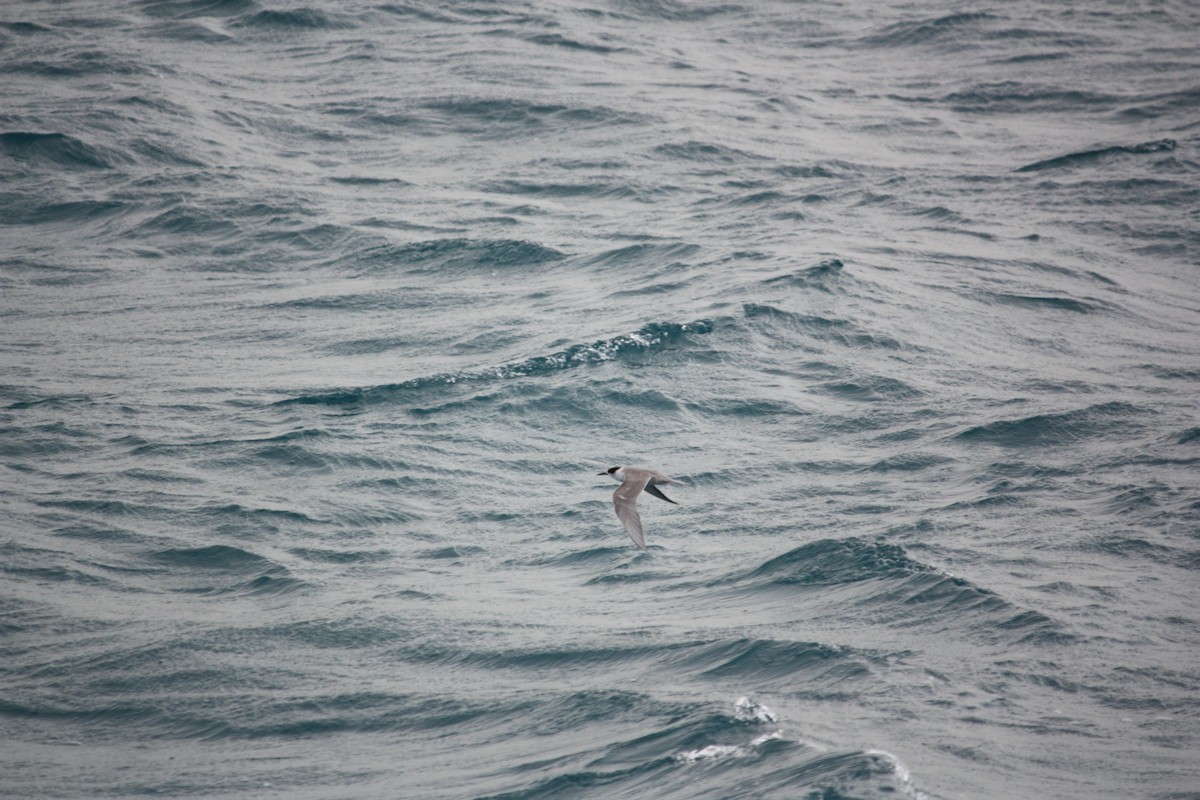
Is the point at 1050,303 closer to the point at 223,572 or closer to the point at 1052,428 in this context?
the point at 1052,428

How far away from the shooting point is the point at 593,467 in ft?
48.8

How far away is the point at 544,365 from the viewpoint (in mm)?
16688

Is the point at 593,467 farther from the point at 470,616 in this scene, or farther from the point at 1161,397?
the point at 1161,397

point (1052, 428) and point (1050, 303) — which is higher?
point (1050, 303)

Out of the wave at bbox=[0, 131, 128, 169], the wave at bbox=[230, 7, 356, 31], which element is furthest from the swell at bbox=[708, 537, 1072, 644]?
the wave at bbox=[230, 7, 356, 31]

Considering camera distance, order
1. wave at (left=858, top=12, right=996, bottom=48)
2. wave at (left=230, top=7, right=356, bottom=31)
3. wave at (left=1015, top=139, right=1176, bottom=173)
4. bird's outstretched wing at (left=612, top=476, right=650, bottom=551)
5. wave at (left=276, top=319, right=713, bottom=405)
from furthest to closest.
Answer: wave at (left=858, top=12, right=996, bottom=48) → wave at (left=230, top=7, right=356, bottom=31) → wave at (left=1015, top=139, right=1176, bottom=173) → wave at (left=276, top=319, right=713, bottom=405) → bird's outstretched wing at (left=612, top=476, right=650, bottom=551)

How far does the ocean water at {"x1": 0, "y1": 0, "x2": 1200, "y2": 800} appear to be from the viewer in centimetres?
1076

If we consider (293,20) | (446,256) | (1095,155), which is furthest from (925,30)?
(446,256)

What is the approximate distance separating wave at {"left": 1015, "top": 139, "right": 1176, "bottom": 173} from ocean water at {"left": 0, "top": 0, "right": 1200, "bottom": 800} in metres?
0.08

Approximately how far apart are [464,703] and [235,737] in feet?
6.17

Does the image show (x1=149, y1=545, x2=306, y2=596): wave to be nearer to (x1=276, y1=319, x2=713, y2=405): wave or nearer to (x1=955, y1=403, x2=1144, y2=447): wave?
(x1=276, y1=319, x2=713, y2=405): wave

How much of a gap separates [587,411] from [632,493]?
15.7 feet

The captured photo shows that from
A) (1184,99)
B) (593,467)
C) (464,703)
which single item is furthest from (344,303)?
(1184,99)

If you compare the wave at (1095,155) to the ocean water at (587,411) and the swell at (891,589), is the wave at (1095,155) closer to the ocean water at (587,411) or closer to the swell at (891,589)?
the ocean water at (587,411)
